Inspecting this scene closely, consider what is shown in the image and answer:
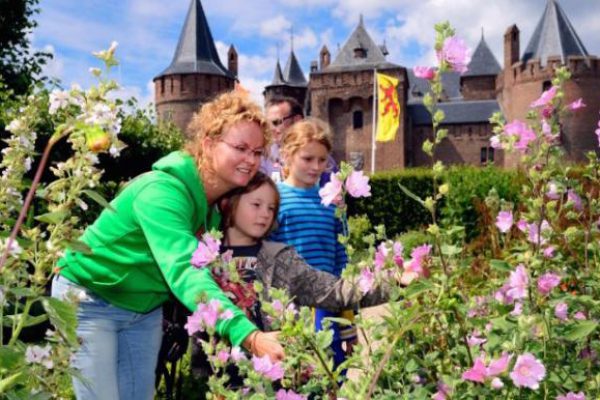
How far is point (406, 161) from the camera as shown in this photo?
143 feet

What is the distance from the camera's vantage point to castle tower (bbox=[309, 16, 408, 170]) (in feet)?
140

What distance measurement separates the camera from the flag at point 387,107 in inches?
1167

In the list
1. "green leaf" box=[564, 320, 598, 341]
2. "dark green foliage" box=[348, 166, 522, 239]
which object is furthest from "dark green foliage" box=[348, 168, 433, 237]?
"green leaf" box=[564, 320, 598, 341]

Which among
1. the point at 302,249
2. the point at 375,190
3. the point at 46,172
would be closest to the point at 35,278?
the point at 302,249

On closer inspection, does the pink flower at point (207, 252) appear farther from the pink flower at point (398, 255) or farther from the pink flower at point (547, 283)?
the pink flower at point (547, 283)

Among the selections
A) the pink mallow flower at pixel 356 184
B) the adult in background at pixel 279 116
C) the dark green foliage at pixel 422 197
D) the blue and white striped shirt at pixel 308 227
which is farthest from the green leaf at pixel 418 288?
the dark green foliage at pixel 422 197

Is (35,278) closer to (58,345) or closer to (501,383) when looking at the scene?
(58,345)

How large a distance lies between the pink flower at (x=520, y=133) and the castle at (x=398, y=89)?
38.6 meters

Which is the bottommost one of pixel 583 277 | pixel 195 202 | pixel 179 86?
pixel 583 277

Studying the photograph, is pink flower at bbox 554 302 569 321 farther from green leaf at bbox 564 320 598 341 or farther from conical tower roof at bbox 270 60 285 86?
conical tower roof at bbox 270 60 285 86

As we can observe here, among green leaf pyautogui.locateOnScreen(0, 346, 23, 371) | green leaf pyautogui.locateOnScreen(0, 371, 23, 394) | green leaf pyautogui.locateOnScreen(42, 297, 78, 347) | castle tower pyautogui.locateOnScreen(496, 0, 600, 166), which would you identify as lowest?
green leaf pyautogui.locateOnScreen(0, 371, 23, 394)

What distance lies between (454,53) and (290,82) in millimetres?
48525

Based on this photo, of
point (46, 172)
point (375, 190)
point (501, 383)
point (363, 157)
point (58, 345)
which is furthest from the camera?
point (363, 157)

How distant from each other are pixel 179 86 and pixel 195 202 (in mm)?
42773
